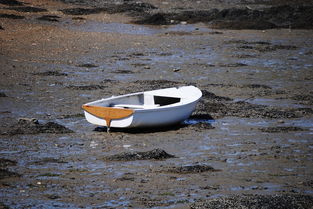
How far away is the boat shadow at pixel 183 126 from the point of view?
1341 centimetres

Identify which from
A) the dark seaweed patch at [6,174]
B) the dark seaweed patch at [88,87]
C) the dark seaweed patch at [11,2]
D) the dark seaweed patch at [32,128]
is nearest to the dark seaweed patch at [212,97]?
the dark seaweed patch at [88,87]

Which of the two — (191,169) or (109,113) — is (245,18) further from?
(191,169)

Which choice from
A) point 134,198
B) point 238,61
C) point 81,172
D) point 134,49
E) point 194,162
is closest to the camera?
point 134,198

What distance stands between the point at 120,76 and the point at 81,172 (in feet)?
28.4

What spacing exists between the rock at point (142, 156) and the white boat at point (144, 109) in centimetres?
140

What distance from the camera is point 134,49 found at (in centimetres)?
2375


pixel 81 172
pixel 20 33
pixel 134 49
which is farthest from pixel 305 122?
pixel 20 33

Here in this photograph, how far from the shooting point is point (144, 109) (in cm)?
1291

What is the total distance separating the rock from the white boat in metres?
1.40

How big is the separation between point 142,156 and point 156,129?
210 cm

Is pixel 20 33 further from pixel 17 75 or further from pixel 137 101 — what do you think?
Answer: pixel 137 101

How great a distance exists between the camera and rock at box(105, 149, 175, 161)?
1142 centimetres

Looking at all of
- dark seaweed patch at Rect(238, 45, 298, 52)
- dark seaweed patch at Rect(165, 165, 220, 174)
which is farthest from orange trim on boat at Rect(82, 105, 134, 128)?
dark seaweed patch at Rect(238, 45, 298, 52)

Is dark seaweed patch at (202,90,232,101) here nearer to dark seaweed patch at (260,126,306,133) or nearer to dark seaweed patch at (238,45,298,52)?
dark seaweed patch at (260,126,306,133)
